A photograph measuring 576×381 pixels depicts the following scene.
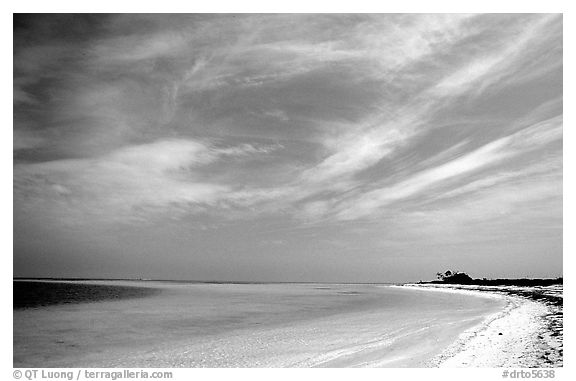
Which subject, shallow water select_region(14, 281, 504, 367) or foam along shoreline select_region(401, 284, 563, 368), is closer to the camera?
foam along shoreline select_region(401, 284, 563, 368)

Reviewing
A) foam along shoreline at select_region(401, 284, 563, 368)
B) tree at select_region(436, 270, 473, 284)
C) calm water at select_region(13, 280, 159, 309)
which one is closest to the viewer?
foam along shoreline at select_region(401, 284, 563, 368)

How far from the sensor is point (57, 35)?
12.2 m

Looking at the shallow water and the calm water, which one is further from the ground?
the shallow water

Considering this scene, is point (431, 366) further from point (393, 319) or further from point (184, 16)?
point (184, 16)

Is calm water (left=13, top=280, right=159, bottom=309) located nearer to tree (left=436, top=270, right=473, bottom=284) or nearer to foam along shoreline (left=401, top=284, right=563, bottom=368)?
foam along shoreline (left=401, top=284, right=563, bottom=368)

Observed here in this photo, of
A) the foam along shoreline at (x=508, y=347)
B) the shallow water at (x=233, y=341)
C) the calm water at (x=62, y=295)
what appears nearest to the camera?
the foam along shoreline at (x=508, y=347)

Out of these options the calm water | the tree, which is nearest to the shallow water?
the calm water

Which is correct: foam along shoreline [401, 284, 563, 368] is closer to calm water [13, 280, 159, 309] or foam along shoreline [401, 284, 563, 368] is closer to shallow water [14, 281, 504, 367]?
shallow water [14, 281, 504, 367]

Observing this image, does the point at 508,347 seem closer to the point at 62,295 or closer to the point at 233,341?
the point at 233,341

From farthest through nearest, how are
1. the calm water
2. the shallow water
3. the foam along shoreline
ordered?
1. the calm water
2. the shallow water
3. the foam along shoreline

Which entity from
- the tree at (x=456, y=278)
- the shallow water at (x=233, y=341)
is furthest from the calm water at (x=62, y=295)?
the tree at (x=456, y=278)

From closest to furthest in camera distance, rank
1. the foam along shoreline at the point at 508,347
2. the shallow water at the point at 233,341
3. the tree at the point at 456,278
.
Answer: the foam along shoreline at the point at 508,347
the shallow water at the point at 233,341
the tree at the point at 456,278

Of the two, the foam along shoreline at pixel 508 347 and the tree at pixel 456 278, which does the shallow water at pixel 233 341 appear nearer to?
the foam along shoreline at pixel 508 347
